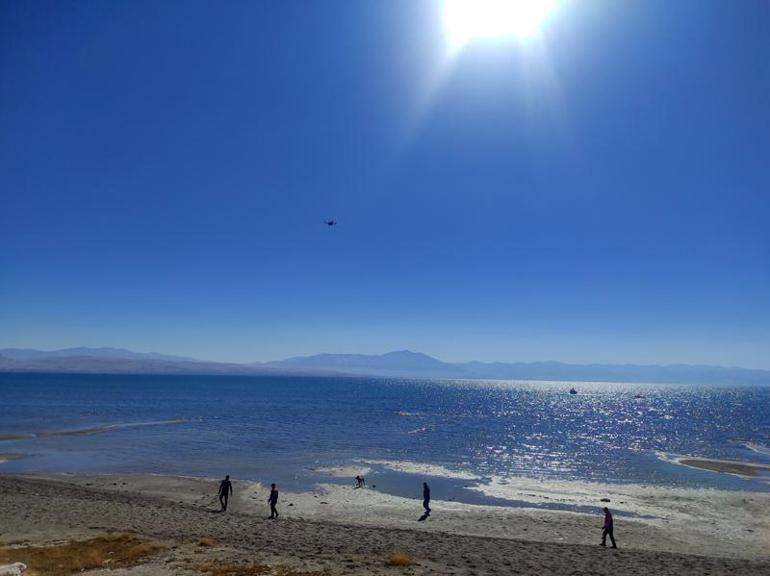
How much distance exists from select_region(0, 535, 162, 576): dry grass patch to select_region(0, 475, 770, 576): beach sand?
0.86m

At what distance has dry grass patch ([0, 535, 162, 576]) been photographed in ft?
52.6

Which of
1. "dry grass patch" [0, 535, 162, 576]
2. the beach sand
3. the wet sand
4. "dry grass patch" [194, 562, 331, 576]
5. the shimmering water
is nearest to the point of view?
"dry grass patch" [194, 562, 331, 576]

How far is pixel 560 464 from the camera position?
49.2 meters

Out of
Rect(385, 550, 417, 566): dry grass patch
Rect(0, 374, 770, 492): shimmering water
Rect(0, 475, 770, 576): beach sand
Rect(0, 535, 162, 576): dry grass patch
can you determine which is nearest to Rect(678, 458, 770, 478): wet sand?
Rect(0, 374, 770, 492): shimmering water

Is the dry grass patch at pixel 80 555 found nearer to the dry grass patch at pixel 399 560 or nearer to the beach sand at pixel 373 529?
the beach sand at pixel 373 529

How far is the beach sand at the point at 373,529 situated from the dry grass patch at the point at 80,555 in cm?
86

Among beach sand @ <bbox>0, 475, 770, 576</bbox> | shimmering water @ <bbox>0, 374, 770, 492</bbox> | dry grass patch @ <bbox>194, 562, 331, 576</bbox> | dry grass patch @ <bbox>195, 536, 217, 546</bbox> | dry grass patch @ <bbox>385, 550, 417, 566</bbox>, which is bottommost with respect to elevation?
shimmering water @ <bbox>0, 374, 770, 492</bbox>

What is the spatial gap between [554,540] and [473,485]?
14.3 m

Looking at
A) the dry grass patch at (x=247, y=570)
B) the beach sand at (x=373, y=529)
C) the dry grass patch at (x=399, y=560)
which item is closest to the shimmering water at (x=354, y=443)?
the beach sand at (x=373, y=529)

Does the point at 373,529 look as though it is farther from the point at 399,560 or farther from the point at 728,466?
the point at 728,466

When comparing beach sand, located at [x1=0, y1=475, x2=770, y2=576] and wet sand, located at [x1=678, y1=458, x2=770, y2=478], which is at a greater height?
beach sand, located at [x1=0, y1=475, x2=770, y2=576]

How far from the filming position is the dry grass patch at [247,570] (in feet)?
52.1

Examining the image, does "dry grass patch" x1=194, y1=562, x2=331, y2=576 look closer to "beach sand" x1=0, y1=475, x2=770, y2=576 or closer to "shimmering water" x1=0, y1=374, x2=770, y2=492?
"beach sand" x1=0, y1=475, x2=770, y2=576

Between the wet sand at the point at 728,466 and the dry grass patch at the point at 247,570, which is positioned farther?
the wet sand at the point at 728,466
